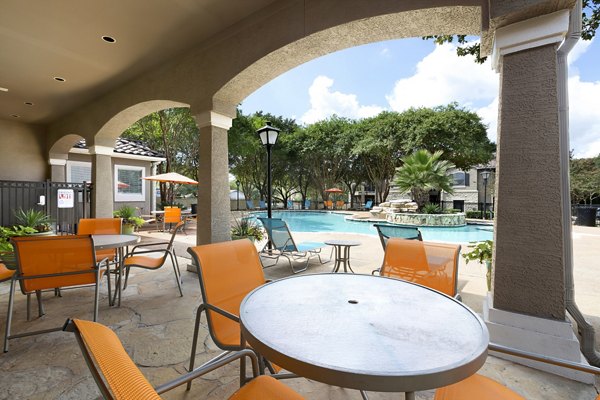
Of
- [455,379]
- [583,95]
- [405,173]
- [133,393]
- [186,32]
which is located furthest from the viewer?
[583,95]

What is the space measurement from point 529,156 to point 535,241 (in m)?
0.67

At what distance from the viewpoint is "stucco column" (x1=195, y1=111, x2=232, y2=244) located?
14.5ft

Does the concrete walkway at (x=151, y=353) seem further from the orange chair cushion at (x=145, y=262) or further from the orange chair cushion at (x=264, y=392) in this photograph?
the orange chair cushion at (x=264, y=392)

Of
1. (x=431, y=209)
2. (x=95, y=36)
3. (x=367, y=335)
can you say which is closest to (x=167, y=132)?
(x=95, y=36)

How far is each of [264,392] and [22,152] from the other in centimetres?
1102

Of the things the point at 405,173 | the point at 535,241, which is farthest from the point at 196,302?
the point at 405,173

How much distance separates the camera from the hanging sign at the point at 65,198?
22.2ft

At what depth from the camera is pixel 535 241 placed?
7.38 ft

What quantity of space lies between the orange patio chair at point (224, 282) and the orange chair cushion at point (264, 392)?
361 mm

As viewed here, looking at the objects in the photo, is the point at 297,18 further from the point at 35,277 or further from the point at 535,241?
the point at 35,277

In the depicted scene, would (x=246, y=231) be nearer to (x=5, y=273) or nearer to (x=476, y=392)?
(x=5, y=273)

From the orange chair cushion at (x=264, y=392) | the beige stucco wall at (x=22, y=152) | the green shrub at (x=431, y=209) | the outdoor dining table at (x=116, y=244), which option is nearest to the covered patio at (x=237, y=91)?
the outdoor dining table at (x=116, y=244)

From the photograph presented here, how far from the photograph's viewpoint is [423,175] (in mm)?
14000

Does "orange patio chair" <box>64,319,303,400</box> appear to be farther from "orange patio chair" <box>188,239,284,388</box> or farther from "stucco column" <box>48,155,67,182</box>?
"stucco column" <box>48,155,67,182</box>
